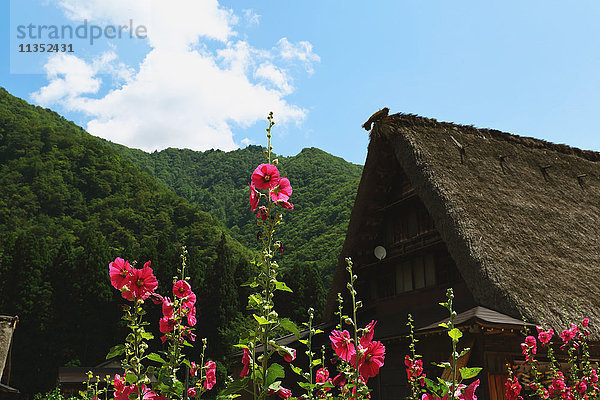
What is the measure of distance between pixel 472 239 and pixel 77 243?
3534 cm

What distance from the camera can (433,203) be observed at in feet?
26.6

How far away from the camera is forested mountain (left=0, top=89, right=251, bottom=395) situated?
85.1 ft

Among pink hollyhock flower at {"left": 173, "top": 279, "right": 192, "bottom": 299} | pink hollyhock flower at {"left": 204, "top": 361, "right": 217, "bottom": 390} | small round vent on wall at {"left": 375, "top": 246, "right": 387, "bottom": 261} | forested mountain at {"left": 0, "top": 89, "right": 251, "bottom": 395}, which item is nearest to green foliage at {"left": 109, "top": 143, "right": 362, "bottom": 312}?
forested mountain at {"left": 0, "top": 89, "right": 251, "bottom": 395}

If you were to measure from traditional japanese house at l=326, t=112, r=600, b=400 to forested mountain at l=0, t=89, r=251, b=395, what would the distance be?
60.4ft

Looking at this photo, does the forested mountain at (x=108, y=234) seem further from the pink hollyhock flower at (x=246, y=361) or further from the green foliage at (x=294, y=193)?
the pink hollyhock flower at (x=246, y=361)

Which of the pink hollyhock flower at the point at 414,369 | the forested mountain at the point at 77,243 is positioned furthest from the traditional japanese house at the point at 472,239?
the forested mountain at the point at 77,243

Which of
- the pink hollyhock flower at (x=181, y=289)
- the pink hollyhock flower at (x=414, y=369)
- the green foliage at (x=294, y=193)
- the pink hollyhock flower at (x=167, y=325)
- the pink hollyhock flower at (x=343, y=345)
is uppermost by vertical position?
the green foliage at (x=294, y=193)

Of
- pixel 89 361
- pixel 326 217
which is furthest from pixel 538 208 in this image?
pixel 326 217

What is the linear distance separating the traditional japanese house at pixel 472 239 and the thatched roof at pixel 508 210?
2cm

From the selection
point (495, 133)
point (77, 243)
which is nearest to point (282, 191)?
point (495, 133)

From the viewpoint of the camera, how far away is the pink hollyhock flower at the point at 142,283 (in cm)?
212

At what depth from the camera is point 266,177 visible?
2.08m

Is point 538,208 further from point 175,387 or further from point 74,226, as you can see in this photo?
point 74,226

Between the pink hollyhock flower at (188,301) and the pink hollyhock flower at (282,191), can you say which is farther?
the pink hollyhock flower at (188,301)
